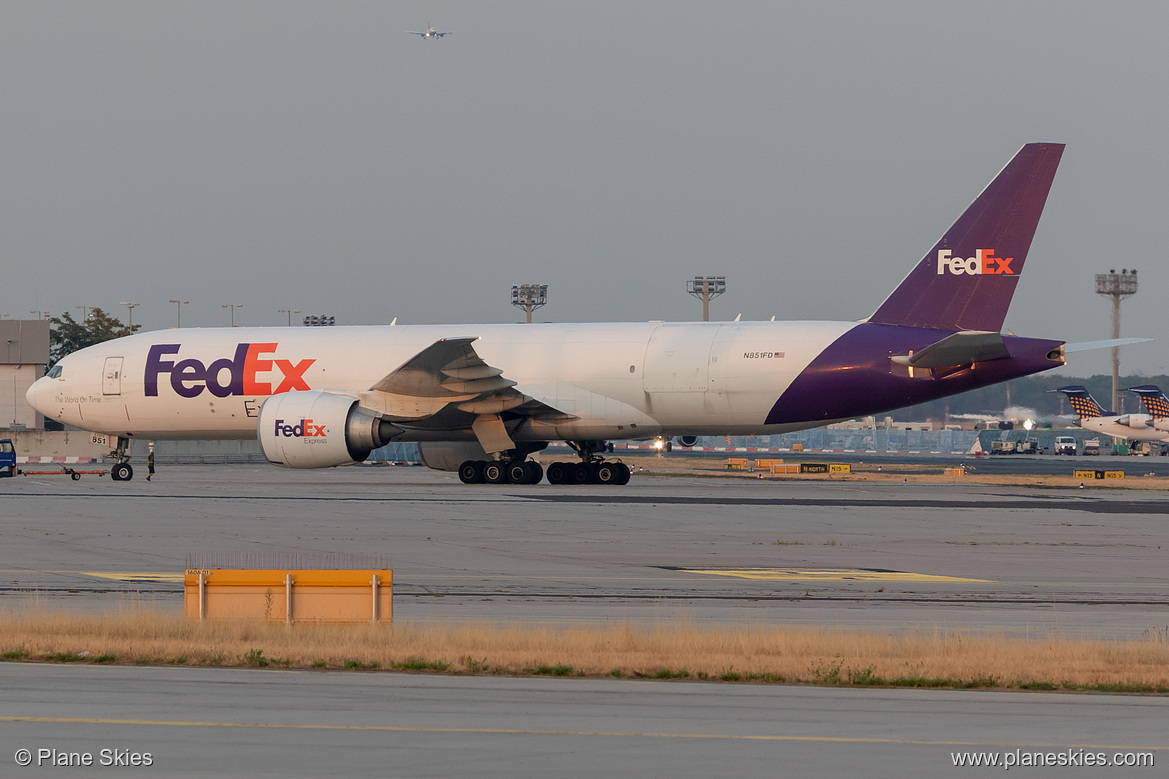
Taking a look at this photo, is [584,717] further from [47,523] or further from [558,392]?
[558,392]

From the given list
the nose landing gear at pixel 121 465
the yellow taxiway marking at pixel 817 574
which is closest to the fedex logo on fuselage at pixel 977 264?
the yellow taxiway marking at pixel 817 574

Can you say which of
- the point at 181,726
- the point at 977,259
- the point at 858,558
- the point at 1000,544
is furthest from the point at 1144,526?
the point at 181,726

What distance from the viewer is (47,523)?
23531 mm

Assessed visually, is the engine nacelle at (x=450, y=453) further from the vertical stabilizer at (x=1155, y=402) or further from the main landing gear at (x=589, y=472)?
the vertical stabilizer at (x=1155, y=402)

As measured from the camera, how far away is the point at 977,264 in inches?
1321

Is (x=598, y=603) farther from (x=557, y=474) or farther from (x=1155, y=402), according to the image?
(x=1155, y=402)

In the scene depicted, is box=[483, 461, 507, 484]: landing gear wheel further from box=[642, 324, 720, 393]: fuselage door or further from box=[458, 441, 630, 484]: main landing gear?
box=[642, 324, 720, 393]: fuselage door

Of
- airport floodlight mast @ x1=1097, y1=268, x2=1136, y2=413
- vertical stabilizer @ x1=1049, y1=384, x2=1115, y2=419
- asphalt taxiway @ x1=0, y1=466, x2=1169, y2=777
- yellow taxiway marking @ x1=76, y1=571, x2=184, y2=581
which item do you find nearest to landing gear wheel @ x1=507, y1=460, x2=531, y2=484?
asphalt taxiway @ x1=0, y1=466, x2=1169, y2=777

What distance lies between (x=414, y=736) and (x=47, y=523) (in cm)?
1840

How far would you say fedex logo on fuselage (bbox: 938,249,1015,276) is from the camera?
33469 mm

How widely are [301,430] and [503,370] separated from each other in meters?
5.91

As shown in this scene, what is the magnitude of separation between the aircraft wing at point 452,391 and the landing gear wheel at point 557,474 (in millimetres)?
2188

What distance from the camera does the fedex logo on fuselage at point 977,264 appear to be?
3347cm

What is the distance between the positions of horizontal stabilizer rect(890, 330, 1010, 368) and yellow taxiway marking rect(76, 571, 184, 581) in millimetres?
20928
